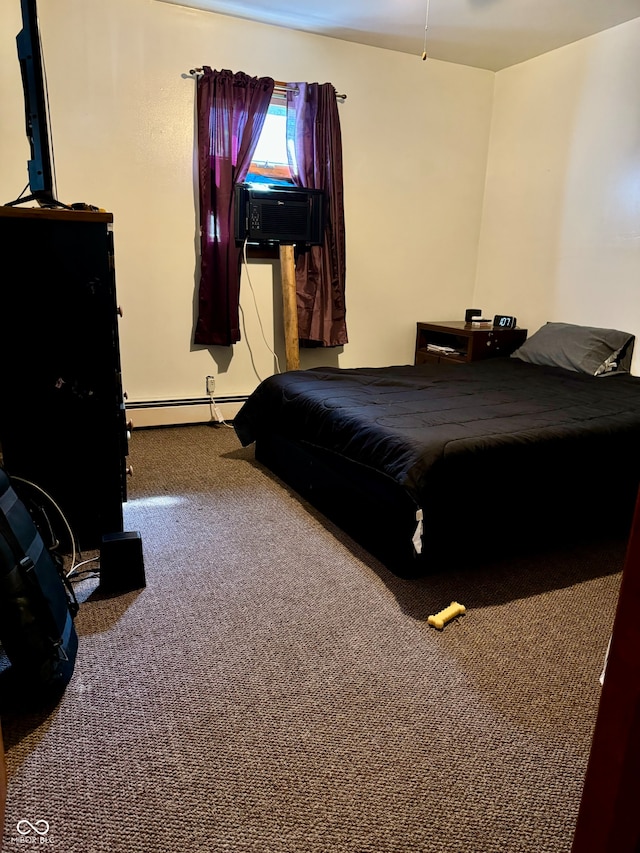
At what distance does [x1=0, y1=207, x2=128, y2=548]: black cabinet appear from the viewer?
6.10 ft

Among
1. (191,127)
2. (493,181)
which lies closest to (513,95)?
(493,181)

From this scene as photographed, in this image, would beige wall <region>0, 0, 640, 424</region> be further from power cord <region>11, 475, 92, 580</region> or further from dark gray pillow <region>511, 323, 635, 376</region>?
power cord <region>11, 475, 92, 580</region>

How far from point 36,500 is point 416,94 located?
3.65 m

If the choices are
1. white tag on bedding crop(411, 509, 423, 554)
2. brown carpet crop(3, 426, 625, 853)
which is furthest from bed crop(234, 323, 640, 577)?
brown carpet crop(3, 426, 625, 853)

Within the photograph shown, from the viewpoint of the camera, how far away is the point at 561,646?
1751mm

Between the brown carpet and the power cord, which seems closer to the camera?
the brown carpet

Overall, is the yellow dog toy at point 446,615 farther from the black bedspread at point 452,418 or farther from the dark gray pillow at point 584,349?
the dark gray pillow at point 584,349

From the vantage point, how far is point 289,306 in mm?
3795

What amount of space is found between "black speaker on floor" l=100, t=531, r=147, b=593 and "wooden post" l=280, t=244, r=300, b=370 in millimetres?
2110

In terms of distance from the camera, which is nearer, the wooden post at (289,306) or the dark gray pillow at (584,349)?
the dark gray pillow at (584,349)

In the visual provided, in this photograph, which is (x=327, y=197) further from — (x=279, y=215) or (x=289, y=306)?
(x=289, y=306)

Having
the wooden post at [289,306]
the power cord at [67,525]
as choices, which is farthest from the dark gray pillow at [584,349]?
the power cord at [67,525]

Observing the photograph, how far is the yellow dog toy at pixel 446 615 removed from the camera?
5.95 feet

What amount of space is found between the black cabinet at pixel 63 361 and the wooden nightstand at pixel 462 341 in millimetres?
2562
